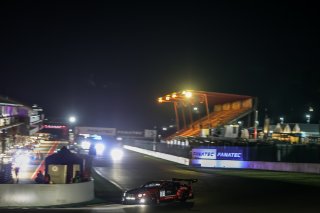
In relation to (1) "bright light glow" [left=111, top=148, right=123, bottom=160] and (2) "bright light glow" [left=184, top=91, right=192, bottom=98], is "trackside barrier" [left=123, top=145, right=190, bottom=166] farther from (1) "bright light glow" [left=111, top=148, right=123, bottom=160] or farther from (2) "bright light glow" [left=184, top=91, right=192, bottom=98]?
(2) "bright light glow" [left=184, top=91, right=192, bottom=98]

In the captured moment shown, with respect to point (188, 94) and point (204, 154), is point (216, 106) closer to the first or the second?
point (188, 94)

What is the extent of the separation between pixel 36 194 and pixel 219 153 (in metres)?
34.1

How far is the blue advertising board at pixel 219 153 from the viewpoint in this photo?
52.0 m

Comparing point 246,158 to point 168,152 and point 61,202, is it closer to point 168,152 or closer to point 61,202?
point 168,152

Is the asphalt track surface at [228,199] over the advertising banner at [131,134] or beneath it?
beneath

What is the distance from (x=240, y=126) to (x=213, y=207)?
190 feet

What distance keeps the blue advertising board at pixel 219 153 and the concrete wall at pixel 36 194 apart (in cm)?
3144

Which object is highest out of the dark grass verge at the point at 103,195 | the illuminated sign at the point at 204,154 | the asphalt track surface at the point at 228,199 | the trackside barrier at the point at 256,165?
the illuminated sign at the point at 204,154

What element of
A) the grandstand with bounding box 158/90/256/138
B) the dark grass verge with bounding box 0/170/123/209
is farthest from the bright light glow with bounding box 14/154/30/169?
the grandstand with bounding box 158/90/256/138

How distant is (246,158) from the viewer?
5162 centimetres

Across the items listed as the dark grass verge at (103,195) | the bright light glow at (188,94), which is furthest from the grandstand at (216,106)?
the dark grass verge at (103,195)

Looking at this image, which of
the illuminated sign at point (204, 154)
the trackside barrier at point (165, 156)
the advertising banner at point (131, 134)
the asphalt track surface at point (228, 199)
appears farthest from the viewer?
the advertising banner at point (131, 134)

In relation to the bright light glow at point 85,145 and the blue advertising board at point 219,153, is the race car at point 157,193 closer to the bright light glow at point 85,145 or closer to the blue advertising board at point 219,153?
the blue advertising board at point 219,153

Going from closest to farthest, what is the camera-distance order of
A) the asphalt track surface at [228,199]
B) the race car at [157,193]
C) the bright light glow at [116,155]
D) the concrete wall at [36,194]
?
the asphalt track surface at [228,199]
the concrete wall at [36,194]
the race car at [157,193]
the bright light glow at [116,155]
